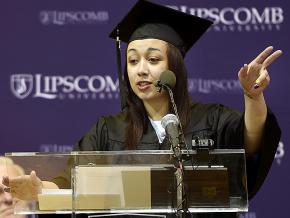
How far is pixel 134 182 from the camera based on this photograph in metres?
2.28

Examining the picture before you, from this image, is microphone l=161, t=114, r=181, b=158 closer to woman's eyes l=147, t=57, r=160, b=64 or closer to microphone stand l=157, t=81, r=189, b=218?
microphone stand l=157, t=81, r=189, b=218

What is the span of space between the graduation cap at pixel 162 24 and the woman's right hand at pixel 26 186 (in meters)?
0.93

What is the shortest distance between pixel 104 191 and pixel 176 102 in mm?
864

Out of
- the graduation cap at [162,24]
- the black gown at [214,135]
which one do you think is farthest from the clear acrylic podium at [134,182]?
the graduation cap at [162,24]

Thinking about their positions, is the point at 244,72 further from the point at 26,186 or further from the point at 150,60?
the point at 26,186

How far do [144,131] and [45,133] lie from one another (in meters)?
1.35

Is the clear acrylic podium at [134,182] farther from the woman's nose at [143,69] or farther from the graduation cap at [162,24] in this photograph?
the graduation cap at [162,24]

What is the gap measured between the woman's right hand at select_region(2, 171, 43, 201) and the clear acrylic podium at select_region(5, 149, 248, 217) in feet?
0.07

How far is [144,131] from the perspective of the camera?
300 cm

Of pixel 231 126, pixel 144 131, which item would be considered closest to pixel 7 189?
pixel 144 131

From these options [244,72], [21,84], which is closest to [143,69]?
[244,72]

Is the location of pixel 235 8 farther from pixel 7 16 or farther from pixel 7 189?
pixel 7 189

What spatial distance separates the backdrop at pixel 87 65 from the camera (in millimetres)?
4191

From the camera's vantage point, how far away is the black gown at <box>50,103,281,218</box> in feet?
8.96
